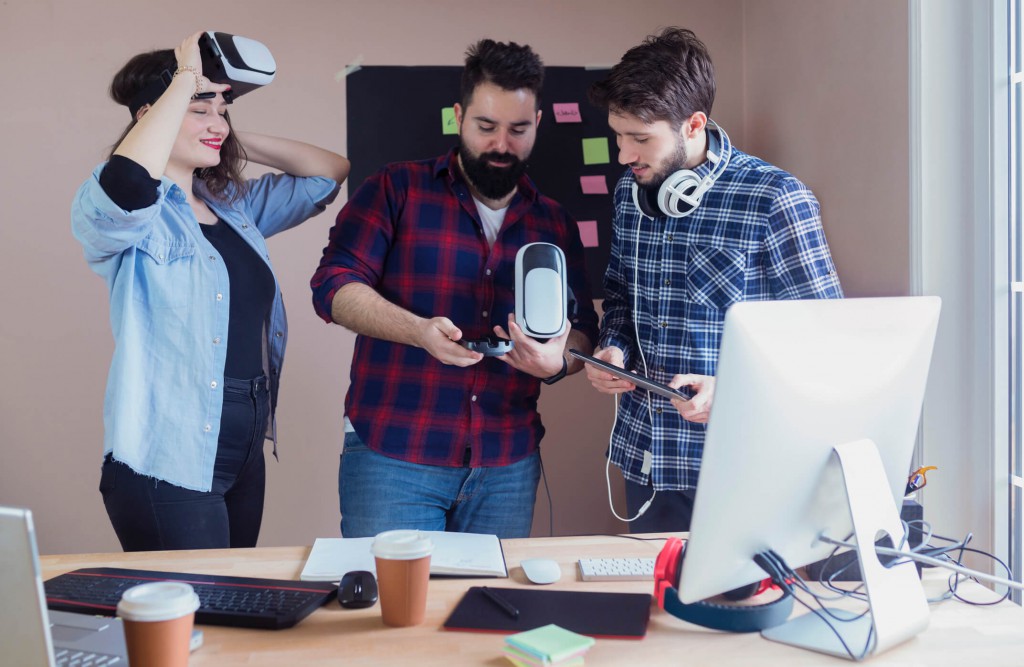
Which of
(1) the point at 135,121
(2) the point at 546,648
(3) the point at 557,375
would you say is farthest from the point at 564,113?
(2) the point at 546,648

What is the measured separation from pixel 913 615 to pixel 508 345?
101 centimetres

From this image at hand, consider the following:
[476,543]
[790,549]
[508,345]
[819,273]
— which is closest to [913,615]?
[790,549]

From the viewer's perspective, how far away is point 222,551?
146cm

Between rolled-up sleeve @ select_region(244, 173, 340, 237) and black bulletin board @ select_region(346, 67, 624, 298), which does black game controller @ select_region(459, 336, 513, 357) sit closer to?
rolled-up sleeve @ select_region(244, 173, 340, 237)

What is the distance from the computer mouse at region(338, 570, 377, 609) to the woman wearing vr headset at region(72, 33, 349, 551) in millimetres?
737

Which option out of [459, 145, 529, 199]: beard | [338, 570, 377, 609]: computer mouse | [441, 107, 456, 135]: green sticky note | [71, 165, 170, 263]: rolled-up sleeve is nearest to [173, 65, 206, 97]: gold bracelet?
[71, 165, 170, 263]: rolled-up sleeve

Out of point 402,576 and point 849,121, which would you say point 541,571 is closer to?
point 402,576

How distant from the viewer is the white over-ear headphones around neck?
1.89 m

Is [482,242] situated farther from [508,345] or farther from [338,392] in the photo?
[338,392]

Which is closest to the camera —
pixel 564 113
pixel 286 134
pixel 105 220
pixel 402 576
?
pixel 402 576

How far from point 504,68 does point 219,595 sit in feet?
4.68

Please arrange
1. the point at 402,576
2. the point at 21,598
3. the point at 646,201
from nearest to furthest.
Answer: the point at 21,598
the point at 402,576
the point at 646,201

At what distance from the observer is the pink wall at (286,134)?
2.79 meters

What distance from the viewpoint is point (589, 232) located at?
306 cm
